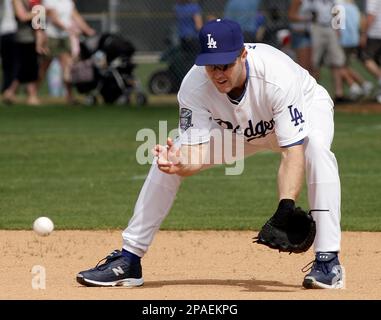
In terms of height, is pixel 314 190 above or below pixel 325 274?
above

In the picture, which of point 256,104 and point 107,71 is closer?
point 256,104

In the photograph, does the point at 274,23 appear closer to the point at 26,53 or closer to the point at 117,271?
the point at 26,53

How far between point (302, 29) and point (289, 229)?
14.5 m

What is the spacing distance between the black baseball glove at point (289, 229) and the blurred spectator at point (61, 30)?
14015 millimetres

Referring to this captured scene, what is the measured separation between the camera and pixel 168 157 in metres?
7.05

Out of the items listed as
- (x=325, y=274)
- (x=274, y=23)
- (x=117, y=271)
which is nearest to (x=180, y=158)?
(x=117, y=271)

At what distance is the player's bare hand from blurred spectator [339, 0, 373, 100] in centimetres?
1366

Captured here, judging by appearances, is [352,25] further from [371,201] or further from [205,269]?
[205,269]

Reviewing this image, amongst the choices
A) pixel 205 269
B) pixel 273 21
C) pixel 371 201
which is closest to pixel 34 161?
pixel 371 201

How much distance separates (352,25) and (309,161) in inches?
548

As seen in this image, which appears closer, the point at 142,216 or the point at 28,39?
the point at 142,216
